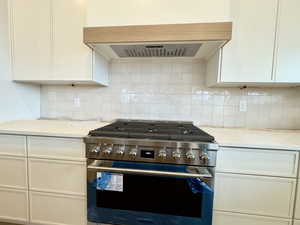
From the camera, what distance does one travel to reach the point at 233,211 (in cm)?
119

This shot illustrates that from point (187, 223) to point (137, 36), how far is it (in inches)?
56.8

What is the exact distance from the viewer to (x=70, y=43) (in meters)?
1.54

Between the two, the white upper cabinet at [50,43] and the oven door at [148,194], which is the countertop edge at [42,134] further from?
the white upper cabinet at [50,43]

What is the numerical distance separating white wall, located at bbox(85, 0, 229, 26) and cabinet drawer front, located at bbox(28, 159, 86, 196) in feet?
3.86

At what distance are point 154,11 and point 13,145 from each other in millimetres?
1589

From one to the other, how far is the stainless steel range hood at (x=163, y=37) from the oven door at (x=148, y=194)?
3.09ft

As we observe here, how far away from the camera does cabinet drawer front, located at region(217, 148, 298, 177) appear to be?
3.66 feet

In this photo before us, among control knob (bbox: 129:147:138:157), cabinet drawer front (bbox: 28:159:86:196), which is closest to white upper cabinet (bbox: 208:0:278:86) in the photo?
control knob (bbox: 129:147:138:157)

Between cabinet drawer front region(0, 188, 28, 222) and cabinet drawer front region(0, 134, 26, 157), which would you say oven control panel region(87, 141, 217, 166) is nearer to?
cabinet drawer front region(0, 134, 26, 157)

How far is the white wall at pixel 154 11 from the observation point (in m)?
1.28

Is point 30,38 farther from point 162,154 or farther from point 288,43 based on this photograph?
point 288,43

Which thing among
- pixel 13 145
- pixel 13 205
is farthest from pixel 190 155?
pixel 13 205

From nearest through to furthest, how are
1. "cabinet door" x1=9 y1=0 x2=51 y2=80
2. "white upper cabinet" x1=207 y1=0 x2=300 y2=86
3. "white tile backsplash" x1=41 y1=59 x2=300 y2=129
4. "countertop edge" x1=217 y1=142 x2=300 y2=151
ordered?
"countertop edge" x1=217 y1=142 x2=300 y2=151 < "white upper cabinet" x1=207 y1=0 x2=300 y2=86 < "cabinet door" x1=9 y1=0 x2=51 y2=80 < "white tile backsplash" x1=41 y1=59 x2=300 y2=129

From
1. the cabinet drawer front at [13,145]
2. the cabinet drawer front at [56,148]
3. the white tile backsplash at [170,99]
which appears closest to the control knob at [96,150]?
the cabinet drawer front at [56,148]
